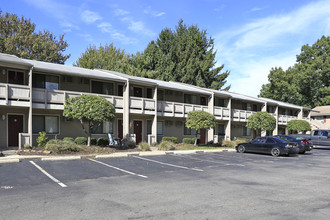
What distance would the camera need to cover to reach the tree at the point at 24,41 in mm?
31875

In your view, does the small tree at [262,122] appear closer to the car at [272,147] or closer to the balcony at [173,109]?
the balcony at [173,109]

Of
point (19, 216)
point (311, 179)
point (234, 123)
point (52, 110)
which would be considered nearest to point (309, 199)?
point (311, 179)

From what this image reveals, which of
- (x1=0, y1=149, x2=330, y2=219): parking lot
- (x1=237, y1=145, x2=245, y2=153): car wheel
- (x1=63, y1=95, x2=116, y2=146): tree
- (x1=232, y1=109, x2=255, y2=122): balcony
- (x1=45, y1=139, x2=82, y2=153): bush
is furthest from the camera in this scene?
(x1=232, y1=109, x2=255, y2=122): balcony

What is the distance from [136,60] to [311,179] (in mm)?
34747

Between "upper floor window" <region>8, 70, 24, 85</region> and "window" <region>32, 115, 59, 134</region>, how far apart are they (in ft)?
8.60

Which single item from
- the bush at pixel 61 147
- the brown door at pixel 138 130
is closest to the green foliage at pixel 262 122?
the brown door at pixel 138 130

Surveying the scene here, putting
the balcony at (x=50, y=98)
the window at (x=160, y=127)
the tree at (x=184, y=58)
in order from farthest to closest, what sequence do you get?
1. the tree at (x=184, y=58)
2. the window at (x=160, y=127)
3. the balcony at (x=50, y=98)

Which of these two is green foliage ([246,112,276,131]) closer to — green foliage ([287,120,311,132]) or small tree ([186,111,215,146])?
small tree ([186,111,215,146])

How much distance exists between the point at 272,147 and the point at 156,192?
14.2 meters

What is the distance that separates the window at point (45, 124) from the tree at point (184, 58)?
22.3 metres

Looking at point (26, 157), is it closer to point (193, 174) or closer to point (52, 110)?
point (52, 110)

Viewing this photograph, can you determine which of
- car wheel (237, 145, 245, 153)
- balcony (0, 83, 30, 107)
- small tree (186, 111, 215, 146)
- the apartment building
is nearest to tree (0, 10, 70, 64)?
the apartment building

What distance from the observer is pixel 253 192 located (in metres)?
8.62

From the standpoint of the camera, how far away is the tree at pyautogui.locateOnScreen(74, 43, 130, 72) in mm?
40500
